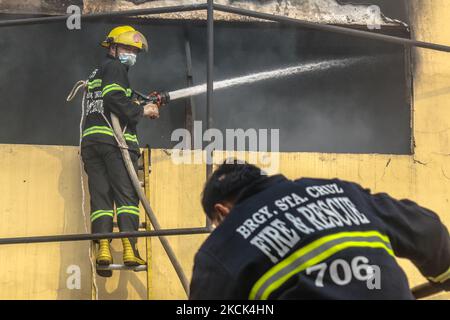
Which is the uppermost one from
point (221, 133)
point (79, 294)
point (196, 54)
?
point (196, 54)

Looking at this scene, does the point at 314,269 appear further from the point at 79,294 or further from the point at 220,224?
the point at 79,294

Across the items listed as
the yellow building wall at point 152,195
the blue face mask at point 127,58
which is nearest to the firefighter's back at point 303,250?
the yellow building wall at point 152,195

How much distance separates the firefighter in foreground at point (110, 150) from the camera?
24.2ft

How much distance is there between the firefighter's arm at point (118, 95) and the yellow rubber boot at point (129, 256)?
0.94m

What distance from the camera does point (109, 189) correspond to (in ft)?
24.9

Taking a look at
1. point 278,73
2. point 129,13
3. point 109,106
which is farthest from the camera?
point 278,73

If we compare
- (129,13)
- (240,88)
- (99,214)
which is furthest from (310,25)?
(99,214)

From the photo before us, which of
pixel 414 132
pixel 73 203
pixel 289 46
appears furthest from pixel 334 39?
pixel 73 203

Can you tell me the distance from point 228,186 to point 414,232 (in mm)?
652

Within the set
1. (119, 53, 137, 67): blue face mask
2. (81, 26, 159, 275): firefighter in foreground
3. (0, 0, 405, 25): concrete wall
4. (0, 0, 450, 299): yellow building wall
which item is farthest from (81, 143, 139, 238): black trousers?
(0, 0, 405, 25): concrete wall

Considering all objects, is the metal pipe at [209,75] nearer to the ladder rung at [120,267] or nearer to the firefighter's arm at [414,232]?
the ladder rung at [120,267]

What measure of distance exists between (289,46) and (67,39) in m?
2.02

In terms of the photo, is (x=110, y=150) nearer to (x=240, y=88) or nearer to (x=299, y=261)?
(x=240, y=88)
